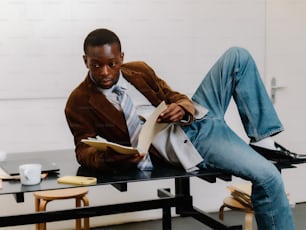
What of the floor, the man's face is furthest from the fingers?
the floor

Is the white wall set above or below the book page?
above

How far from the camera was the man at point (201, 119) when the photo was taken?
6.39ft

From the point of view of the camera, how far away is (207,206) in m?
3.55

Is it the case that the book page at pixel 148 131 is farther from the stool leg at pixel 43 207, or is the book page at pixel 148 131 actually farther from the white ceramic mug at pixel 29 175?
the stool leg at pixel 43 207

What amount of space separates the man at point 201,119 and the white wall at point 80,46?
93 cm

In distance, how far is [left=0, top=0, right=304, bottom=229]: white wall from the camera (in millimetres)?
2883

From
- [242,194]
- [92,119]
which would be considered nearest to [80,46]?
[92,119]

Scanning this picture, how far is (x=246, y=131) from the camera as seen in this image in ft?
6.95

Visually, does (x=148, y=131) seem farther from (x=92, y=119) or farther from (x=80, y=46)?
(x=80, y=46)

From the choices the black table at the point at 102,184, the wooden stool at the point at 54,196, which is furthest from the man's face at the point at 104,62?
the wooden stool at the point at 54,196

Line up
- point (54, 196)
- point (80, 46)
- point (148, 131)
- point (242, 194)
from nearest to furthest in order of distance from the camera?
point (148, 131) < point (54, 196) < point (242, 194) < point (80, 46)

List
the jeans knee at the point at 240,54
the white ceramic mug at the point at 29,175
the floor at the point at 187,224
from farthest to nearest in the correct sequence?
the floor at the point at 187,224, the jeans knee at the point at 240,54, the white ceramic mug at the point at 29,175

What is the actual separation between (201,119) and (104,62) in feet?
1.68

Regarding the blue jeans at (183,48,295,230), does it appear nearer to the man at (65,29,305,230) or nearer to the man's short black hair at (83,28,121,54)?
the man at (65,29,305,230)
